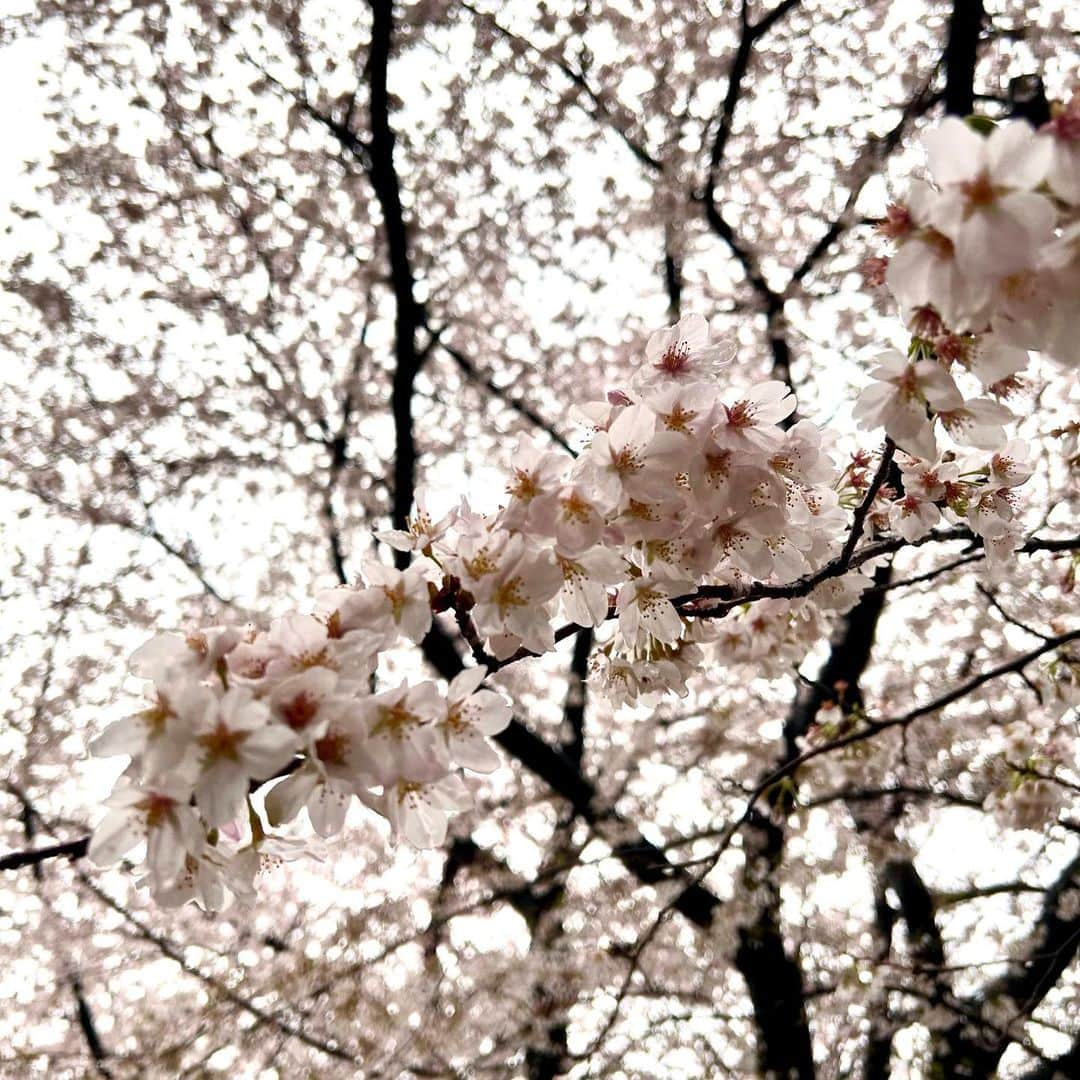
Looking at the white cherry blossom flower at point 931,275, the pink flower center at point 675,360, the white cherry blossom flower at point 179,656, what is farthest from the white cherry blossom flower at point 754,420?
the white cherry blossom flower at point 179,656

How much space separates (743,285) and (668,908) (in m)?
4.73

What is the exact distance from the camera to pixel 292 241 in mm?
6125

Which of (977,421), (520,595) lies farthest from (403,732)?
(977,421)

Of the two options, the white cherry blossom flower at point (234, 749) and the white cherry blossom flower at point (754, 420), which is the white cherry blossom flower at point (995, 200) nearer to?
the white cherry blossom flower at point (754, 420)

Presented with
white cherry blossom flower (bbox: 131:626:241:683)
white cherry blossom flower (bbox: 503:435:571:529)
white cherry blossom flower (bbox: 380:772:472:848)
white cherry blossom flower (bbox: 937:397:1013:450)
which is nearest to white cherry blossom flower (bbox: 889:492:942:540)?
white cherry blossom flower (bbox: 937:397:1013:450)

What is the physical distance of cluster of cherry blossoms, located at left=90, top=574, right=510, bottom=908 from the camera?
91 cm

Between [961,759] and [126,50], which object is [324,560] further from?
[961,759]

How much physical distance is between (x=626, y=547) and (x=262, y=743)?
60 cm

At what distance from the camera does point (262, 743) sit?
889 mm

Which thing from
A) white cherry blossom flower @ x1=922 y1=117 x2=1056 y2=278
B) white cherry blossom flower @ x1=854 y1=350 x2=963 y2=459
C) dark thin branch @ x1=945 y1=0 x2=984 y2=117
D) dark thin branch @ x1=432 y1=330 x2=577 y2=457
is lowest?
white cherry blossom flower @ x1=922 y1=117 x2=1056 y2=278

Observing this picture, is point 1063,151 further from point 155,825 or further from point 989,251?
point 155,825

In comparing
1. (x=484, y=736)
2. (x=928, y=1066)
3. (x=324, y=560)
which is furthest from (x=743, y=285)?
(x=484, y=736)

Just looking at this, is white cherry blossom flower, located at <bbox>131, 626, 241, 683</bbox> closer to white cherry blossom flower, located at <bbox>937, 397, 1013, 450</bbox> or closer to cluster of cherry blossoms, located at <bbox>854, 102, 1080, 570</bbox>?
cluster of cherry blossoms, located at <bbox>854, 102, 1080, 570</bbox>

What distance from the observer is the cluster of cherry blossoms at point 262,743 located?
91cm
